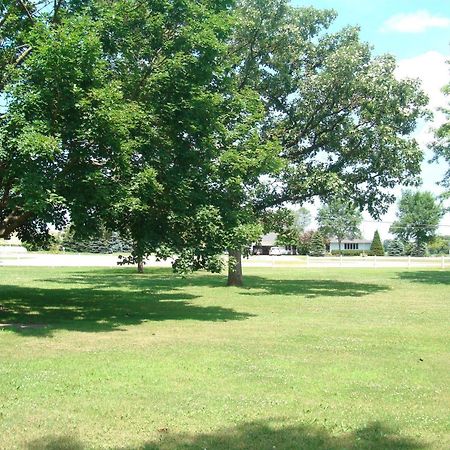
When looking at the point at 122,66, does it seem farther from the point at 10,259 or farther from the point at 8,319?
the point at 10,259

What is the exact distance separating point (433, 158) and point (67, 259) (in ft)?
108

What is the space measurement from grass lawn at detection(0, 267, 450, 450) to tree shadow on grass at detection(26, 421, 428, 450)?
0.02 meters

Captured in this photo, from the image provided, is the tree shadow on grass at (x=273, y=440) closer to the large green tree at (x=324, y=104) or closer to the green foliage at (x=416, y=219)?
the large green tree at (x=324, y=104)

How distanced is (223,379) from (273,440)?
2.59 m

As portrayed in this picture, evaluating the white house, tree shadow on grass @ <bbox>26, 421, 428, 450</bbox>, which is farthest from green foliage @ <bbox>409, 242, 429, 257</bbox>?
tree shadow on grass @ <bbox>26, 421, 428, 450</bbox>

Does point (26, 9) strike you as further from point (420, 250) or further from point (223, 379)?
point (420, 250)

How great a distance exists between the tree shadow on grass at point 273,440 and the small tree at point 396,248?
101 metres

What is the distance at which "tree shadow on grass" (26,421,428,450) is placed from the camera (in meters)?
5.51

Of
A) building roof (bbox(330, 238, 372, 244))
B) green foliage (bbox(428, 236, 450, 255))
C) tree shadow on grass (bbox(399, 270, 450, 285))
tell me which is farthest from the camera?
building roof (bbox(330, 238, 372, 244))

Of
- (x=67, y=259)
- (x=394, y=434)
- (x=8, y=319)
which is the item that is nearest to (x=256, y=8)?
(x=8, y=319)

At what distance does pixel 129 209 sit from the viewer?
13773 millimetres

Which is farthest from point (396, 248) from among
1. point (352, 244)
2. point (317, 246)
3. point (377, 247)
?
point (352, 244)

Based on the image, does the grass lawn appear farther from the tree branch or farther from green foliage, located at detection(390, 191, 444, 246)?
green foliage, located at detection(390, 191, 444, 246)

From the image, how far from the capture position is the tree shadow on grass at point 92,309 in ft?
45.6
